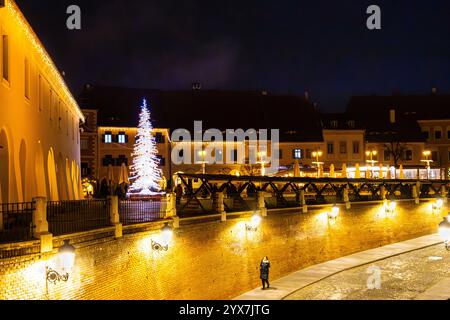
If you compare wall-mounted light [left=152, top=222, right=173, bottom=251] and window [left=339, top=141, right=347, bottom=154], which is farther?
window [left=339, top=141, right=347, bottom=154]

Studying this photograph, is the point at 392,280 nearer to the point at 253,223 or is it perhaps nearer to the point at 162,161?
the point at 253,223

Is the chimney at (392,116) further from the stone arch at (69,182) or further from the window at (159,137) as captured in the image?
the stone arch at (69,182)

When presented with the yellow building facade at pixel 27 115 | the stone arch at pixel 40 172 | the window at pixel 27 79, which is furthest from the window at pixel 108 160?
the window at pixel 27 79

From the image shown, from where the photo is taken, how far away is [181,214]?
21188 mm

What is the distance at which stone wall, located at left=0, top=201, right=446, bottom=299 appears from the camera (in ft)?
44.2

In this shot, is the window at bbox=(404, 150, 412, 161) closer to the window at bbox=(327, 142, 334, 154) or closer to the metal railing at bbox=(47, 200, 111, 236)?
the window at bbox=(327, 142, 334, 154)

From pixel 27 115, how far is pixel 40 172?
259 cm

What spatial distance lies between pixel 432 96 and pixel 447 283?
53.8m

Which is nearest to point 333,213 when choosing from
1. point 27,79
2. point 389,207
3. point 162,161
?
point 389,207

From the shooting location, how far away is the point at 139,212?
19.8 metres

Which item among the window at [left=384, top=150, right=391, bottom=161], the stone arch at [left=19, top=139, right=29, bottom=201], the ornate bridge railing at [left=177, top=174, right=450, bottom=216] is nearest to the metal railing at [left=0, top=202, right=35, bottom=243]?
the stone arch at [left=19, top=139, right=29, bottom=201]
